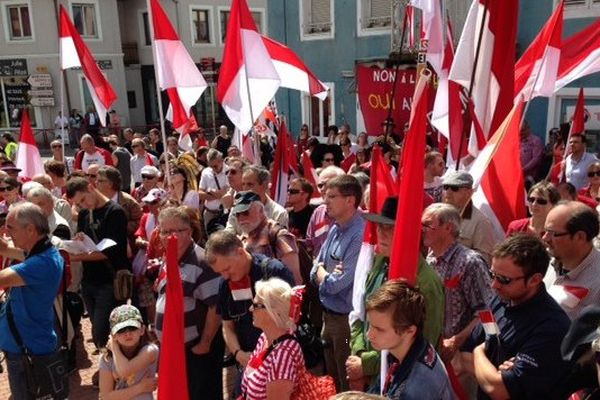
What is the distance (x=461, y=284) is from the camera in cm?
321

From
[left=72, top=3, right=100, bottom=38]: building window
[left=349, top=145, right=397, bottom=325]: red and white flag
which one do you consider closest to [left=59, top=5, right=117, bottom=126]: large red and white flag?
[left=349, top=145, right=397, bottom=325]: red and white flag

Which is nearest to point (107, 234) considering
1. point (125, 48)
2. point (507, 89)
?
point (507, 89)

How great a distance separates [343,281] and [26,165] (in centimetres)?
580

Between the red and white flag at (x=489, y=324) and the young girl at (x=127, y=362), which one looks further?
the young girl at (x=127, y=362)

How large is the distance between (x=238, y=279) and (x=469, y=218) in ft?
6.04

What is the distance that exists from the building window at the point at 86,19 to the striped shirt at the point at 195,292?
26.4 m

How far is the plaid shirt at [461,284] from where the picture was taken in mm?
3168

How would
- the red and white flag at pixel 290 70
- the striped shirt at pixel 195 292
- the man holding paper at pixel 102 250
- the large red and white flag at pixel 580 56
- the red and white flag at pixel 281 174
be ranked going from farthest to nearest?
the red and white flag at pixel 290 70 < the red and white flag at pixel 281 174 < the large red and white flag at pixel 580 56 < the man holding paper at pixel 102 250 < the striped shirt at pixel 195 292

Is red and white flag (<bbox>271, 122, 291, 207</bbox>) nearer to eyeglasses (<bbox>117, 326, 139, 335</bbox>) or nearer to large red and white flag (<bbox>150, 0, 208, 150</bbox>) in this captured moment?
large red and white flag (<bbox>150, 0, 208, 150</bbox>)

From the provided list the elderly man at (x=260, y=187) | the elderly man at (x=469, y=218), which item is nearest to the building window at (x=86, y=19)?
the elderly man at (x=260, y=187)

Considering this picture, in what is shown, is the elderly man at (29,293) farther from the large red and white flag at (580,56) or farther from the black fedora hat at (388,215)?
the large red and white flag at (580,56)

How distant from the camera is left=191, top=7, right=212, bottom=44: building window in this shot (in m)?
29.8

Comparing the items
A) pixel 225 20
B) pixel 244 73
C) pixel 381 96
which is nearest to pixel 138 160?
pixel 244 73

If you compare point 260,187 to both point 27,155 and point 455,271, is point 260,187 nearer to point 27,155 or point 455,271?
point 455,271
